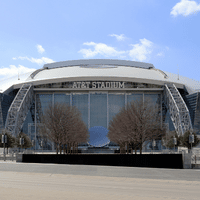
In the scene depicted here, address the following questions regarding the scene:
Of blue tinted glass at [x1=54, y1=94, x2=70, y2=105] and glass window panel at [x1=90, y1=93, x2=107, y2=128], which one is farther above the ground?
blue tinted glass at [x1=54, y1=94, x2=70, y2=105]

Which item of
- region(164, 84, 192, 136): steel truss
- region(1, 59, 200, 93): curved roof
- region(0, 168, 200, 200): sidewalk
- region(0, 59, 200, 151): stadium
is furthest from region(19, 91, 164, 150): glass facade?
region(0, 168, 200, 200): sidewalk

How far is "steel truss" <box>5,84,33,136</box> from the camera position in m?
74.2

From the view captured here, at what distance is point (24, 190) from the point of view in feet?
41.4

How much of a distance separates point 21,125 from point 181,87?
1654 inches

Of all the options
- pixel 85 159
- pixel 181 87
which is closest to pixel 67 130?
pixel 85 159

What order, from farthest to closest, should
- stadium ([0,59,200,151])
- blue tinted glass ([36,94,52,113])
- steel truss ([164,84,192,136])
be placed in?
blue tinted glass ([36,94,52,113]) < stadium ([0,59,200,151]) < steel truss ([164,84,192,136])

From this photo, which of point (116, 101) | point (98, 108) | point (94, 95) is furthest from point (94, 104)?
point (116, 101)

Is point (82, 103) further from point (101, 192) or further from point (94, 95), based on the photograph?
point (101, 192)

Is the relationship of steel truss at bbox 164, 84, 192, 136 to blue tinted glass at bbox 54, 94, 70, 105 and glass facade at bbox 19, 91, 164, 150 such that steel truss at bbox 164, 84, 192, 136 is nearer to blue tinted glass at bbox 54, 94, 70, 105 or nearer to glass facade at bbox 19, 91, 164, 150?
glass facade at bbox 19, 91, 164, 150

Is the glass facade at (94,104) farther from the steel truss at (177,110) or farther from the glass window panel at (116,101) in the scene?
the steel truss at (177,110)

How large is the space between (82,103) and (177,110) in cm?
2427

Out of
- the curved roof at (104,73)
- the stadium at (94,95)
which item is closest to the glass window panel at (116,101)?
→ the stadium at (94,95)

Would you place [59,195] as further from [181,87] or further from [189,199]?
[181,87]

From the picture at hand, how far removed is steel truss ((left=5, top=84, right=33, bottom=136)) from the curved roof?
11.2ft
